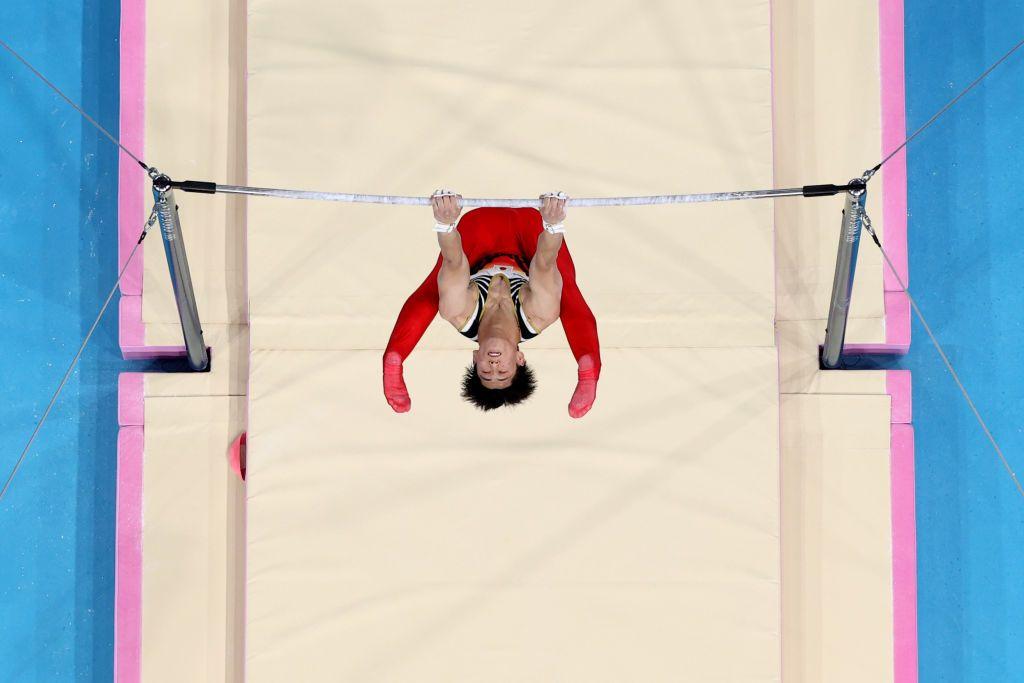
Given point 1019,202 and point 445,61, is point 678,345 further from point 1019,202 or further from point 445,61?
point 1019,202

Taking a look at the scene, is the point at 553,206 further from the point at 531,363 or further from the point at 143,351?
the point at 143,351

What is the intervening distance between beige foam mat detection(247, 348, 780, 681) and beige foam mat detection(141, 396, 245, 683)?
6.9 inches

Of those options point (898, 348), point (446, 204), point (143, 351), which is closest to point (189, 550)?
point (143, 351)

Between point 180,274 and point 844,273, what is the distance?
224 centimetres

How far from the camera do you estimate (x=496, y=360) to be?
1.84 m

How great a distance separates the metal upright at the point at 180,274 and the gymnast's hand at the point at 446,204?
2.80 ft

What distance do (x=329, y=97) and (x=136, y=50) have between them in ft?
2.62

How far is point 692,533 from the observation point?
265 centimetres

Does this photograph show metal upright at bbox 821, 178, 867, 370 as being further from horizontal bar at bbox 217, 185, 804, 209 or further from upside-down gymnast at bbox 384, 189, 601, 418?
upside-down gymnast at bbox 384, 189, 601, 418

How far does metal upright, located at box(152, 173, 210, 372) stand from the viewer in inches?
86.0

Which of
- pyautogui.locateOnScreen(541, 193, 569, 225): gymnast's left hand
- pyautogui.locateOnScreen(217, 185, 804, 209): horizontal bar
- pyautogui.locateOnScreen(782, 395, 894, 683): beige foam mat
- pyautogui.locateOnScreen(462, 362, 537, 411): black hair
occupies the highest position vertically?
pyautogui.locateOnScreen(217, 185, 804, 209): horizontal bar

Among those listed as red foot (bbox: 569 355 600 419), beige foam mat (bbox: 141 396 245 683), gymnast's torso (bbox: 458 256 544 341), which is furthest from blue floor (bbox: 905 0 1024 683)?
beige foam mat (bbox: 141 396 245 683)

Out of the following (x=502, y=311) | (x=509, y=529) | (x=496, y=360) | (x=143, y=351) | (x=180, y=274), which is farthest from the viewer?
(x=143, y=351)

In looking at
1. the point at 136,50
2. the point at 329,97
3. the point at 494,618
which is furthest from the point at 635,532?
the point at 136,50
